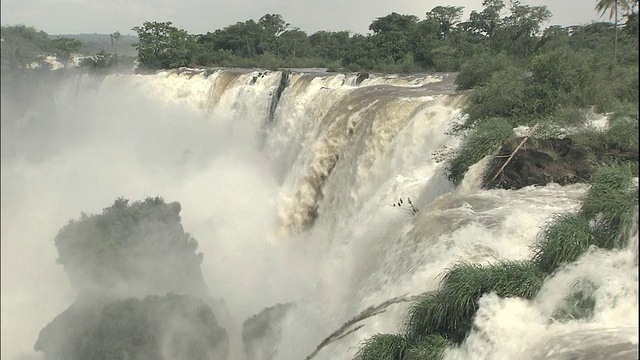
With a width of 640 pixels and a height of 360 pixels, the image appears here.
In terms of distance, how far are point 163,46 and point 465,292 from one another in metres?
40.8

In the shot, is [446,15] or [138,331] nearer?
[138,331]

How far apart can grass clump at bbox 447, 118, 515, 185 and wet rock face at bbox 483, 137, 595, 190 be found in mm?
458

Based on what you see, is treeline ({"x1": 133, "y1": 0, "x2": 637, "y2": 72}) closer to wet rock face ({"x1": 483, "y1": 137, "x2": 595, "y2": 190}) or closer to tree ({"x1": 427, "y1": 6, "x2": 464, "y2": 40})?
tree ({"x1": 427, "y1": 6, "x2": 464, "y2": 40})

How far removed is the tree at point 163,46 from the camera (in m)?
39.7

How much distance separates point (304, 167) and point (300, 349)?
7.01m

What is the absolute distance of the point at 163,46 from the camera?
4175cm

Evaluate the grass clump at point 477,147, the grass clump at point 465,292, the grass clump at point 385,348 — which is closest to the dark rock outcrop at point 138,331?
the grass clump at point 385,348

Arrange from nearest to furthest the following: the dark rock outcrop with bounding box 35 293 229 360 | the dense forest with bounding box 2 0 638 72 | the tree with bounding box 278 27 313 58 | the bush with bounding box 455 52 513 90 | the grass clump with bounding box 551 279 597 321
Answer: the grass clump with bounding box 551 279 597 321 → the dark rock outcrop with bounding box 35 293 229 360 → the bush with bounding box 455 52 513 90 → the dense forest with bounding box 2 0 638 72 → the tree with bounding box 278 27 313 58

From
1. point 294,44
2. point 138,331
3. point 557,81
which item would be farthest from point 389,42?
point 138,331

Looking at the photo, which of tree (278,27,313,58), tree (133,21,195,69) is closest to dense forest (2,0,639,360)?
tree (133,21,195,69)

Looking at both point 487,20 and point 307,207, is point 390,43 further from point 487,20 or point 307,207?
point 307,207

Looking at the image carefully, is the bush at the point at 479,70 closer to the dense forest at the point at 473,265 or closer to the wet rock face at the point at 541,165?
the dense forest at the point at 473,265

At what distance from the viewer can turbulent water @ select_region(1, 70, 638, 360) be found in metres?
4.70

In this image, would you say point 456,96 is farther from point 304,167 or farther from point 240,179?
point 240,179
